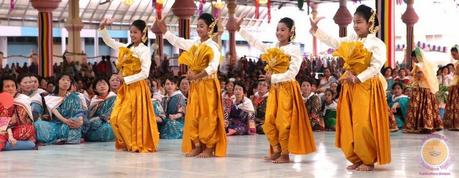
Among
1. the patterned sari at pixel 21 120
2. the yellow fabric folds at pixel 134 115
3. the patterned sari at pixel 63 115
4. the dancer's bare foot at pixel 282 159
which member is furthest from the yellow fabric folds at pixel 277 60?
the patterned sari at pixel 63 115

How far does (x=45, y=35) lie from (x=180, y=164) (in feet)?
32.8

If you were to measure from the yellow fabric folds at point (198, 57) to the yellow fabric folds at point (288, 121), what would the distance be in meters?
0.82

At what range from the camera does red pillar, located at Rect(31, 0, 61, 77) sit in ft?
51.4

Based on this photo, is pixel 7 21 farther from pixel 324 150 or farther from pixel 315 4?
pixel 324 150

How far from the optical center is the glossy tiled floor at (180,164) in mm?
6055

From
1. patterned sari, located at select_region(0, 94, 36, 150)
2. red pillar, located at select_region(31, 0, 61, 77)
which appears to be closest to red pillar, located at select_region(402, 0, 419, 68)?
red pillar, located at select_region(31, 0, 61, 77)

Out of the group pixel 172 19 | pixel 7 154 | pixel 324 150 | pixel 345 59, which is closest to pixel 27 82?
pixel 7 154

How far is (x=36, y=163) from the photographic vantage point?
689cm

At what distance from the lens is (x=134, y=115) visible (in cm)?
797

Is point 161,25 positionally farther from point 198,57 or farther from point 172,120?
point 172,120

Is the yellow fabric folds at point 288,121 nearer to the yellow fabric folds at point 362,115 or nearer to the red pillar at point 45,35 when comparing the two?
the yellow fabric folds at point 362,115

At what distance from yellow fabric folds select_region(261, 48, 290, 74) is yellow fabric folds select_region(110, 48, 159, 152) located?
159cm

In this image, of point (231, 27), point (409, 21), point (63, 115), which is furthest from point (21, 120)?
point (409, 21)

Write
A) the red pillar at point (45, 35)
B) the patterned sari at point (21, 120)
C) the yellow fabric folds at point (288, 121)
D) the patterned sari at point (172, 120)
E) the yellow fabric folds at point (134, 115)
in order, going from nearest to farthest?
the yellow fabric folds at point (288, 121) → the yellow fabric folds at point (134, 115) → the patterned sari at point (21, 120) → the patterned sari at point (172, 120) → the red pillar at point (45, 35)
